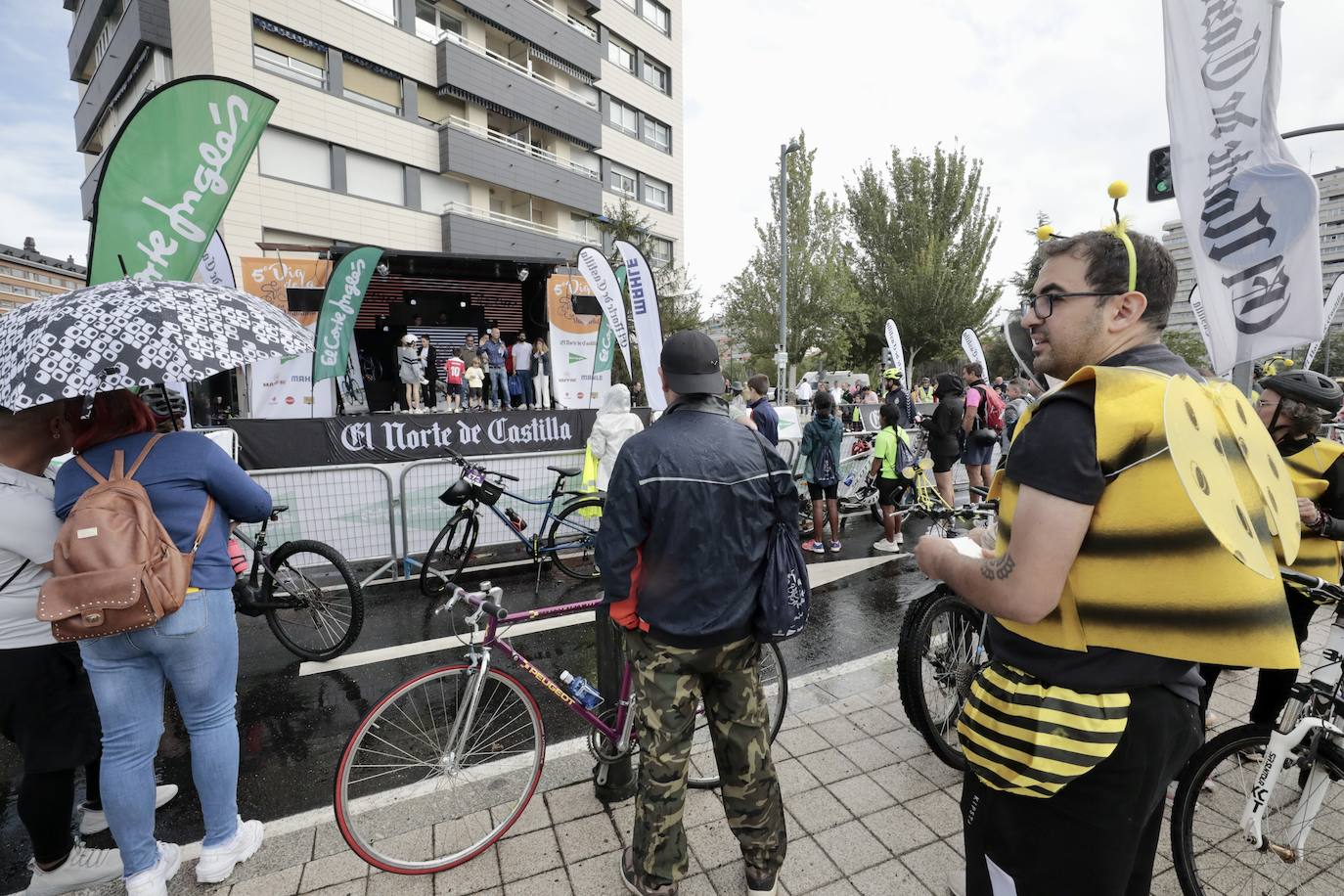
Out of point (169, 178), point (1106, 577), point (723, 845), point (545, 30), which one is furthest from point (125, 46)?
point (1106, 577)

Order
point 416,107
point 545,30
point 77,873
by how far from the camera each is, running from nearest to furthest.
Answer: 1. point 77,873
2. point 416,107
3. point 545,30

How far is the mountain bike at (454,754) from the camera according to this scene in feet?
8.07

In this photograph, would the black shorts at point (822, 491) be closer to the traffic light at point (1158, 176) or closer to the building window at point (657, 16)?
the traffic light at point (1158, 176)

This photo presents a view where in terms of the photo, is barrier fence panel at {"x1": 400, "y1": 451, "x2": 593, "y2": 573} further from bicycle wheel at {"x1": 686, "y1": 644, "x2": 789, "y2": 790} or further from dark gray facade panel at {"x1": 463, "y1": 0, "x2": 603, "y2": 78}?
dark gray facade panel at {"x1": 463, "y1": 0, "x2": 603, "y2": 78}

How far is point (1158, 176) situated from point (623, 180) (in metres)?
30.5

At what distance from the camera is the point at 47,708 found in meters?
2.37

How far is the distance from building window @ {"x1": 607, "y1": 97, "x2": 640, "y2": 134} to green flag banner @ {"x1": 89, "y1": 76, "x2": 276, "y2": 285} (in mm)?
30121

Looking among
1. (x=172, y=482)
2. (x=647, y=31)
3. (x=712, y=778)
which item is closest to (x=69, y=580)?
(x=172, y=482)

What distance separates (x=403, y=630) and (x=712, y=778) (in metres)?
3.11

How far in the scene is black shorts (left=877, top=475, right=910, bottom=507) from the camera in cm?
711

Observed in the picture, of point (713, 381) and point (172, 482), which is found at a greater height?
point (713, 381)

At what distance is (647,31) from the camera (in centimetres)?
3331

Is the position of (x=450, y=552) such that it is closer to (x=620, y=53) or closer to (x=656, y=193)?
(x=656, y=193)

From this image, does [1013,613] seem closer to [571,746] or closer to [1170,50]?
[571,746]
